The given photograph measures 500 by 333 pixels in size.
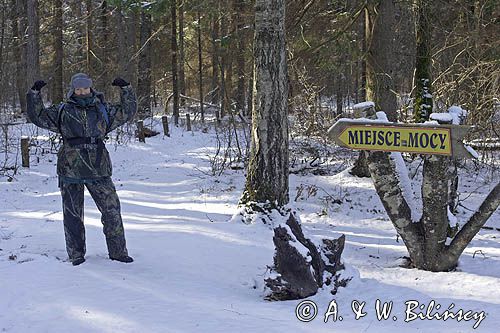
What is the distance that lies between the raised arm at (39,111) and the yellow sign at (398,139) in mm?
2811

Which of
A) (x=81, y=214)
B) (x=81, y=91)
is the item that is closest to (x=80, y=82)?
(x=81, y=91)

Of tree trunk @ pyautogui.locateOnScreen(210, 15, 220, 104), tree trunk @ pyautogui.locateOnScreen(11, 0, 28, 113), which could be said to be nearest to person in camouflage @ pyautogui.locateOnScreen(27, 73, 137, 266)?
tree trunk @ pyautogui.locateOnScreen(210, 15, 220, 104)

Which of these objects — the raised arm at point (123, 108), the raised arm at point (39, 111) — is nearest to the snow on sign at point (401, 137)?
the raised arm at point (123, 108)

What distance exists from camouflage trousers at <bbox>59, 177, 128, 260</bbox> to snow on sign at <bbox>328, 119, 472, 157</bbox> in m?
2.30

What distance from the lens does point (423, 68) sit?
9.23 m

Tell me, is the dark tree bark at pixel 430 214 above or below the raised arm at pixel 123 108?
below

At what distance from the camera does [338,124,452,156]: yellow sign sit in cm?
481

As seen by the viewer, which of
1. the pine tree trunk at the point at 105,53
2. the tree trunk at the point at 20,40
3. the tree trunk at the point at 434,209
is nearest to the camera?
the tree trunk at the point at 434,209

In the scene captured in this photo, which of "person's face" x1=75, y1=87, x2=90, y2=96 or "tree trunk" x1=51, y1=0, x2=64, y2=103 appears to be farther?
"tree trunk" x1=51, y1=0, x2=64, y2=103

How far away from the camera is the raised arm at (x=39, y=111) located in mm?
4817

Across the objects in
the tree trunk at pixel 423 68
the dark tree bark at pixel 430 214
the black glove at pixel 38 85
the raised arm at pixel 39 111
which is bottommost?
the dark tree bark at pixel 430 214

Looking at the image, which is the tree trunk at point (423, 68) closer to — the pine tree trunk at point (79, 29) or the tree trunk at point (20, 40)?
the tree trunk at point (20, 40)

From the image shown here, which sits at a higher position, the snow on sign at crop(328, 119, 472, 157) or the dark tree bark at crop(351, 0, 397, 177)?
the dark tree bark at crop(351, 0, 397, 177)

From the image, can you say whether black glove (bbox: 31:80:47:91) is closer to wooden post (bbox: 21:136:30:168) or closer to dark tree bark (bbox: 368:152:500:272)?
dark tree bark (bbox: 368:152:500:272)
